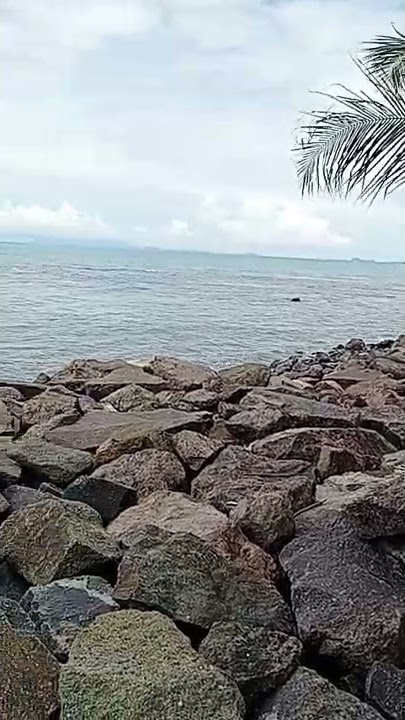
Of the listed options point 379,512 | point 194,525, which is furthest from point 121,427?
point 379,512

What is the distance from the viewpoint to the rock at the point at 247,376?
3566 mm

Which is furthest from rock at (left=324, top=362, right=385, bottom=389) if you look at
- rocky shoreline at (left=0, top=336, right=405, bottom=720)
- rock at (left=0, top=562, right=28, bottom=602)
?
rock at (left=0, top=562, right=28, bottom=602)

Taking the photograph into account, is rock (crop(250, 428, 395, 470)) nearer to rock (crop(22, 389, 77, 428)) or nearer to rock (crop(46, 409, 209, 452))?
rock (crop(46, 409, 209, 452))

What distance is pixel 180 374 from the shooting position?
3707 mm

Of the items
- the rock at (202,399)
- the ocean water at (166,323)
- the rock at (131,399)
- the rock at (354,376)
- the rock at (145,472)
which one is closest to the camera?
the rock at (145,472)

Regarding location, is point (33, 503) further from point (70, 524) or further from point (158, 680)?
point (158, 680)

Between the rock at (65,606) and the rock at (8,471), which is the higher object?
the rock at (8,471)

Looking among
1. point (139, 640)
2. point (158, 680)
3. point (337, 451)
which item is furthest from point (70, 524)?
point (337, 451)

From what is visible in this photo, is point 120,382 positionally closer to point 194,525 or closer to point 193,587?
point 194,525

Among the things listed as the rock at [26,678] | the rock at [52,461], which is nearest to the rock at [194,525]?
the rock at [52,461]

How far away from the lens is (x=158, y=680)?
1166 mm

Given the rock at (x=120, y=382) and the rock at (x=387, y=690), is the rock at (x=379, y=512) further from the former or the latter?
the rock at (x=120, y=382)

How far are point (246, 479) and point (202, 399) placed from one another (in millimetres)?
1035

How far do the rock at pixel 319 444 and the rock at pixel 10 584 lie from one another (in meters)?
0.89
